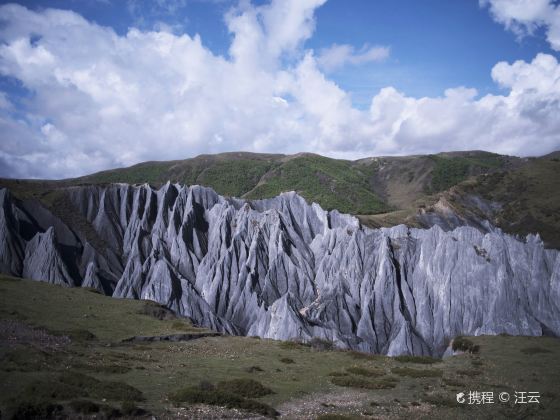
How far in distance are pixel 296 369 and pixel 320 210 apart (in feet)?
248

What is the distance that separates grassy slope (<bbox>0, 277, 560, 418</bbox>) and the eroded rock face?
Result: 82.9 feet

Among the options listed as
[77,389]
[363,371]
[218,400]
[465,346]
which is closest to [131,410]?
[77,389]

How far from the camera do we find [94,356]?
989 inches

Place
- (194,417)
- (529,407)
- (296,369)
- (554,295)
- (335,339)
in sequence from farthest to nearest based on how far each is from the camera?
1. (554,295)
2. (335,339)
3. (296,369)
4. (529,407)
5. (194,417)

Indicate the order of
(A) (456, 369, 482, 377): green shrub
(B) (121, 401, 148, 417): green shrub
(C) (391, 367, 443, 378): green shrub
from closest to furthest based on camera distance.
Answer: (B) (121, 401, 148, 417): green shrub < (A) (456, 369, 482, 377): green shrub < (C) (391, 367, 443, 378): green shrub

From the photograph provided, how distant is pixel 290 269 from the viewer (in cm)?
8094

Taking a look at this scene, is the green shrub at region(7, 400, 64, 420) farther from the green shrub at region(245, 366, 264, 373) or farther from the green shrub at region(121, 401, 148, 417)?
the green shrub at region(245, 366, 264, 373)

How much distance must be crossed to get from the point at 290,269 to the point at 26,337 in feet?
185

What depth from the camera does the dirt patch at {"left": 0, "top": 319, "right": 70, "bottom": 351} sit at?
2483 centimetres

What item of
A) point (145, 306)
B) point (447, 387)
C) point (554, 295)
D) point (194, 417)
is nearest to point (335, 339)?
point (145, 306)

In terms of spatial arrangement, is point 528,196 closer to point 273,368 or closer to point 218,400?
Result: point 273,368

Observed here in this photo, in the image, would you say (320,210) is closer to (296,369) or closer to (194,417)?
(296,369)

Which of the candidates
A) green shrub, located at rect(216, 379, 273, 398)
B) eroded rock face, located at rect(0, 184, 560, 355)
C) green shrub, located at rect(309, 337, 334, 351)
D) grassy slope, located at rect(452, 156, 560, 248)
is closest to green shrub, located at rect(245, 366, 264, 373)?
green shrub, located at rect(216, 379, 273, 398)

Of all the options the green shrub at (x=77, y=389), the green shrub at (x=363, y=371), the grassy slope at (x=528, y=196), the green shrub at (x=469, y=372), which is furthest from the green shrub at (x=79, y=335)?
the grassy slope at (x=528, y=196)
